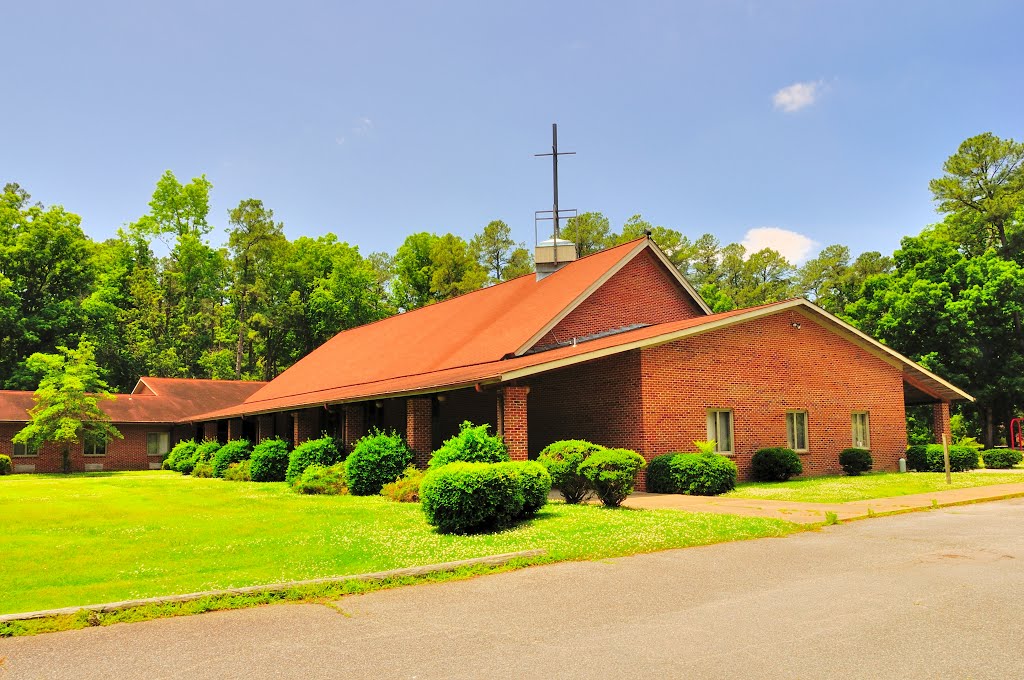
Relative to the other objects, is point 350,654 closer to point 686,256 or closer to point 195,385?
point 195,385

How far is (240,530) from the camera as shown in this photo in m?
13.2

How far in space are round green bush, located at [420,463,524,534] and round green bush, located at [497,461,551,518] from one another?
11.2 inches

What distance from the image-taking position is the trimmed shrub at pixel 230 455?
29938 millimetres

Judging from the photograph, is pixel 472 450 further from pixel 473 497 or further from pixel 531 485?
pixel 473 497

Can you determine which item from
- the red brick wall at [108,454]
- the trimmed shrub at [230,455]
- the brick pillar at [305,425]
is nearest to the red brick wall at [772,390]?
the brick pillar at [305,425]

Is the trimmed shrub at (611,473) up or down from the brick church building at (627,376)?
down

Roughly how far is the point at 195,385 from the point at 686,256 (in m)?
38.0

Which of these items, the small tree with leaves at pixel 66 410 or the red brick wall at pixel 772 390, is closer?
the red brick wall at pixel 772 390

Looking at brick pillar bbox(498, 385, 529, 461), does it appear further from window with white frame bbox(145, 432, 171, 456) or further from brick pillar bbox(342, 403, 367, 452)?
window with white frame bbox(145, 432, 171, 456)

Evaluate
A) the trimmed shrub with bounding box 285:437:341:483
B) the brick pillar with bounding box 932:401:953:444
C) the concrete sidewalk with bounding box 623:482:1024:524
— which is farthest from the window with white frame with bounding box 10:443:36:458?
the brick pillar with bounding box 932:401:953:444

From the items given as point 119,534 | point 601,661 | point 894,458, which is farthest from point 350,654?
point 894,458

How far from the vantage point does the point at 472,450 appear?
1549 centimetres

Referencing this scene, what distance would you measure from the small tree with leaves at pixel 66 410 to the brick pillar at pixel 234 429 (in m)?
6.98

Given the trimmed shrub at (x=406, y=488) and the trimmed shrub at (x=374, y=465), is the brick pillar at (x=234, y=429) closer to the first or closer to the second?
the trimmed shrub at (x=374, y=465)
